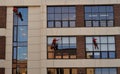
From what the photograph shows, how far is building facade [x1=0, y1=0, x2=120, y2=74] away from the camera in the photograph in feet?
147

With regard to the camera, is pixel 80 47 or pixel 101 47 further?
pixel 101 47

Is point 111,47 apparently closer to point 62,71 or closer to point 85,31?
point 85,31

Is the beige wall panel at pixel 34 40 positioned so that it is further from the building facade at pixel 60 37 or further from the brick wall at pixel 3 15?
the brick wall at pixel 3 15

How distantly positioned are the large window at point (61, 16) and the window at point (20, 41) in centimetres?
292

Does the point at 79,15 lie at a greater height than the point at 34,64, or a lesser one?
greater

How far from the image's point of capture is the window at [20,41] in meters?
45.6

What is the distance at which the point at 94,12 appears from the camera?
46344mm

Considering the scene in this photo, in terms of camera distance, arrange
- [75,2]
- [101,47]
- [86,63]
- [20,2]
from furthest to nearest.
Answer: [20,2] → [75,2] → [101,47] → [86,63]

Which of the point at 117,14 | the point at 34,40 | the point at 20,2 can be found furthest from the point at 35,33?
the point at 117,14

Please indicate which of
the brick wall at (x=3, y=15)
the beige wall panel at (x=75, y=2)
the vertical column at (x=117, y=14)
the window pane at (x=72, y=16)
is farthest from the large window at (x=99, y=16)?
the brick wall at (x=3, y=15)

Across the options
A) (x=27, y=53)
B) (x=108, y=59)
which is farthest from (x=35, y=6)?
(x=108, y=59)

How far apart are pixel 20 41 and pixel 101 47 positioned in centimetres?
950

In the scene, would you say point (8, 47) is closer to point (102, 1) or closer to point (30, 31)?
point (30, 31)

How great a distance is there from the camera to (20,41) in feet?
152
